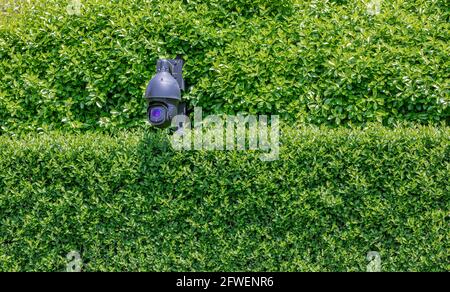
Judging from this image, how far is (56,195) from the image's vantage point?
4.67 m

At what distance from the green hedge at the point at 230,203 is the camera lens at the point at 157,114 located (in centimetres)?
17

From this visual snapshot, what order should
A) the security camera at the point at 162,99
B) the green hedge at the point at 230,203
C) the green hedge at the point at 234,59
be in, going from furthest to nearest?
the green hedge at the point at 234,59
the security camera at the point at 162,99
the green hedge at the point at 230,203

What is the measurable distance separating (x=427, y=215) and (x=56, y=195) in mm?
3051

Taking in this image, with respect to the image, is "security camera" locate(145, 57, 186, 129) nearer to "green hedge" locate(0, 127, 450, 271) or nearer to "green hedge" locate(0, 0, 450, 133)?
"green hedge" locate(0, 127, 450, 271)

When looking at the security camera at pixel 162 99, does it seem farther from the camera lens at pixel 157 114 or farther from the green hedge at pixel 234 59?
the green hedge at pixel 234 59

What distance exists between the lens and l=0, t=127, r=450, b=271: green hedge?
175 inches

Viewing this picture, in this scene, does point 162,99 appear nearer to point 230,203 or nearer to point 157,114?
point 157,114

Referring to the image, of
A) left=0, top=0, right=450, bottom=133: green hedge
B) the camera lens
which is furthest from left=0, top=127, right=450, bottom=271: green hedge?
left=0, top=0, right=450, bottom=133: green hedge

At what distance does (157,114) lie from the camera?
461 cm

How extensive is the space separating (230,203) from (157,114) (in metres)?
0.96

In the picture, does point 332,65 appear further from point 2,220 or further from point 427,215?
point 2,220

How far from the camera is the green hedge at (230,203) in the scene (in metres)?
4.44

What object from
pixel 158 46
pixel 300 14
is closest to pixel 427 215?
pixel 300 14

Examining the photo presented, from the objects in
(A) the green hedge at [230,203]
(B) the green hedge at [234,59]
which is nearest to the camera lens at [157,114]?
(A) the green hedge at [230,203]
